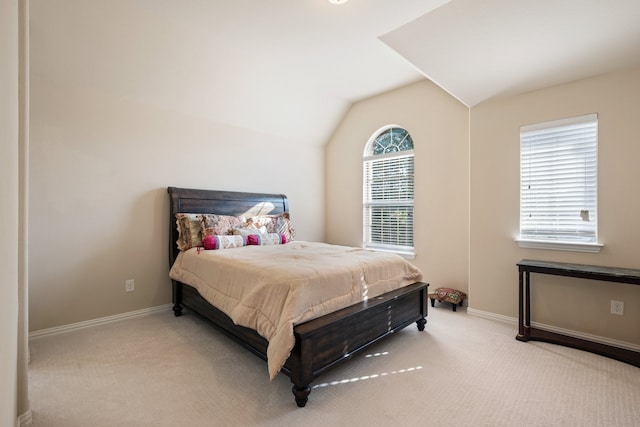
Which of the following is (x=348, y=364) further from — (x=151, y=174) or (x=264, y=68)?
(x=264, y=68)

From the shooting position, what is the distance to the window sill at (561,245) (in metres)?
2.62

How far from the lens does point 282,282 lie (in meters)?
1.98

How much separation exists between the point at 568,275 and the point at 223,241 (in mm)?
3258

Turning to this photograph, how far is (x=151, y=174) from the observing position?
135 inches

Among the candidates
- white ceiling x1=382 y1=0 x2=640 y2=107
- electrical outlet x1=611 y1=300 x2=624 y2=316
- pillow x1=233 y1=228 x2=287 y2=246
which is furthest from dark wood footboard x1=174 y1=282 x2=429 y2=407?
white ceiling x1=382 y1=0 x2=640 y2=107

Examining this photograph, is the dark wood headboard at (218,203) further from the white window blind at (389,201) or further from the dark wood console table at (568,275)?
the dark wood console table at (568,275)

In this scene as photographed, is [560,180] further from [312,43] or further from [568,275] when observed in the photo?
[312,43]

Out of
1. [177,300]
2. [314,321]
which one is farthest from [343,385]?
[177,300]

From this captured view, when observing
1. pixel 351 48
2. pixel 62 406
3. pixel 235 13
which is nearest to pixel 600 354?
pixel 351 48

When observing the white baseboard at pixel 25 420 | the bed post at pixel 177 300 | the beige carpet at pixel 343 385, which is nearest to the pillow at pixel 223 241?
the bed post at pixel 177 300

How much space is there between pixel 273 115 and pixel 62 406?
3744 millimetres

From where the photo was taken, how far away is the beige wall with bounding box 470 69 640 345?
A: 2.50m

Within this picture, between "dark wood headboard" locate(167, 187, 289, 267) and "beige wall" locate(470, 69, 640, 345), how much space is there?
266cm

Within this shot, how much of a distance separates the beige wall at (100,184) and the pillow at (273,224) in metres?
0.64
